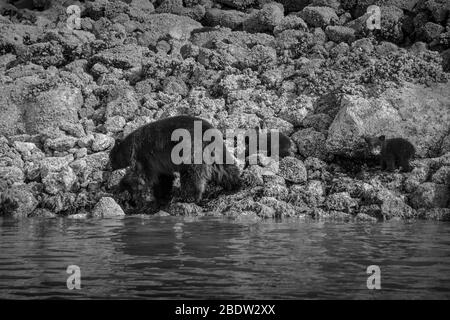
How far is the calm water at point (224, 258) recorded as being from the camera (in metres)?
5.95

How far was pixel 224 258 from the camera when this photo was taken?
7.45 m

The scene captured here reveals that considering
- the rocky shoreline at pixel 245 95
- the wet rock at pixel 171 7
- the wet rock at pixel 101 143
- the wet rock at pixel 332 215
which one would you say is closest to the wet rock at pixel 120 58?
the rocky shoreline at pixel 245 95

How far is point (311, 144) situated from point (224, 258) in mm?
6474

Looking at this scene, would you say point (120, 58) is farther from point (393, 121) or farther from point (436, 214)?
point (436, 214)

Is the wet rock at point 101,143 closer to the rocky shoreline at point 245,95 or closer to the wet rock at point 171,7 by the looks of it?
the rocky shoreline at point 245,95

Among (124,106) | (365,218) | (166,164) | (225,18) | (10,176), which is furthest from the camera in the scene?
(225,18)

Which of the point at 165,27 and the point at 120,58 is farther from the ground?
the point at 165,27

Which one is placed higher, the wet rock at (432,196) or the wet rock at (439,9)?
the wet rock at (439,9)

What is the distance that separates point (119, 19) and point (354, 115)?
10011 millimetres

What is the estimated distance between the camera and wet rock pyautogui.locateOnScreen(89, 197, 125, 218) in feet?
37.9

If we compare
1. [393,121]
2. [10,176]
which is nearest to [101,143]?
[10,176]

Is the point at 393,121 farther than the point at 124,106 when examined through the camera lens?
No

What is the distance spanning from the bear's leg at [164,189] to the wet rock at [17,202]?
2271 millimetres
